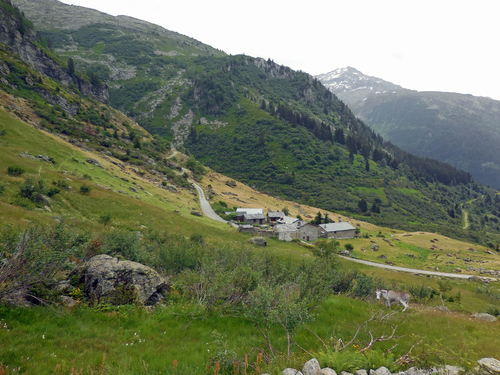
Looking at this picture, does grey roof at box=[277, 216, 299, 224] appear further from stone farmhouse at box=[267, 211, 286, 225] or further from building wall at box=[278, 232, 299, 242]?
building wall at box=[278, 232, 299, 242]

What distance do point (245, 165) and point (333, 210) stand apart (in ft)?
200

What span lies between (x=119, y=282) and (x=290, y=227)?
59.4 metres

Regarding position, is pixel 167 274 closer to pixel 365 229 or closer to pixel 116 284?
pixel 116 284

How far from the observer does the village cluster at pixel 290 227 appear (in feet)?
207

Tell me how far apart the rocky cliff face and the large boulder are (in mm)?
133973

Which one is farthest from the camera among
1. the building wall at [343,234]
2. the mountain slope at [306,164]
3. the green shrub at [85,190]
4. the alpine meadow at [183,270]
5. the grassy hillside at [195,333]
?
the mountain slope at [306,164]

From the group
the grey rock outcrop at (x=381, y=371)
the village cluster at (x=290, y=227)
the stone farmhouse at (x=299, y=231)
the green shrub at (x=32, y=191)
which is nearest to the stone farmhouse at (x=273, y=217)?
the village cluster at (x=290, y=227)

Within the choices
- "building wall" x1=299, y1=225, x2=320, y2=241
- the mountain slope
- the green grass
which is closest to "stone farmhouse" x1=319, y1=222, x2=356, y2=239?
"building wall" x1=299, y1=225, x2=320, y2=241

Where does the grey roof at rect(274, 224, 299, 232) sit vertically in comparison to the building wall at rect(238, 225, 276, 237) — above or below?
above

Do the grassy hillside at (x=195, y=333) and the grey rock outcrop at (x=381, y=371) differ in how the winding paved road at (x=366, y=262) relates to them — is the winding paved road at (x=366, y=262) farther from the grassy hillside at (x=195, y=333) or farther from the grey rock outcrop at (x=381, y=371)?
the grey rock outcrop at (x=381, y=371)

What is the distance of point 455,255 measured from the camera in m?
66.7

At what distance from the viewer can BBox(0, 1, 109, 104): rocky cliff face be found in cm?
10082

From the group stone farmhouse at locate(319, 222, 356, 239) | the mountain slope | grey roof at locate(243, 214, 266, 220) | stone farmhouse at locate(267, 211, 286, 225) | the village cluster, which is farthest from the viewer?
the mountain slope

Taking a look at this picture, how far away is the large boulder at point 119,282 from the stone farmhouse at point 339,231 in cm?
6842
